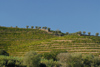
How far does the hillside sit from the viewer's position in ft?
237

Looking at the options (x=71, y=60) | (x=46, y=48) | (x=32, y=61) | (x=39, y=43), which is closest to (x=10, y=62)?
(x=32, y=61)

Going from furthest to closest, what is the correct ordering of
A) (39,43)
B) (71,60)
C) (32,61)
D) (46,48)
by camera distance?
(39,43), (46,48), (71,60), (32,61)

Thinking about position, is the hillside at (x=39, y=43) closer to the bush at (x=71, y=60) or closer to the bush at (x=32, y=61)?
the bush at (x=71, y=60)

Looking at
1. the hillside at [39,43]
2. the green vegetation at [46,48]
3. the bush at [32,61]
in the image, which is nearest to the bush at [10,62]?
the green vegetation at [46,48]

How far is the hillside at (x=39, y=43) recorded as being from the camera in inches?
2840

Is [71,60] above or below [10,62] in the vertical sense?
above

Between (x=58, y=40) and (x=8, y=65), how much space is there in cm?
4384

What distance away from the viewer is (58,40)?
84.8 m

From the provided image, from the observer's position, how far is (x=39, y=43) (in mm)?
81250

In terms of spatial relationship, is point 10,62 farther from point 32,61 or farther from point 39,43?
point 39,43

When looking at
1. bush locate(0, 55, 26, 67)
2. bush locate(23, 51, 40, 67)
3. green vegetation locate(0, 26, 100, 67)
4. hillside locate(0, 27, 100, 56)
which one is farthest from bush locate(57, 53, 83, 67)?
hillside locate(0, 27, 100, 56)

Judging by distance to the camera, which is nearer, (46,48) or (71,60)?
(71,60)

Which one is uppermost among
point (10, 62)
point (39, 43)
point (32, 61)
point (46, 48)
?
point (39, 43)

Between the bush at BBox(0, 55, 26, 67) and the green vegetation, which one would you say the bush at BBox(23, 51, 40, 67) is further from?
the bush at BBox(0, 55, 26, 67)
